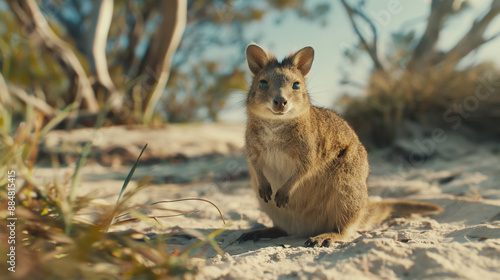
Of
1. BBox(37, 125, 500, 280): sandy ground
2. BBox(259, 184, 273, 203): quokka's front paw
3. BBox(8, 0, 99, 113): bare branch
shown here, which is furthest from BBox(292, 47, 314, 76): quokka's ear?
BBox(8, 0, 99, 113): bare branch

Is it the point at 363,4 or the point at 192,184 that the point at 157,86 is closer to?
the point at 192,184

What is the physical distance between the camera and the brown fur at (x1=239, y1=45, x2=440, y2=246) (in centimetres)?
260

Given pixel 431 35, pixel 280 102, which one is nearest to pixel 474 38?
pixel 431 35

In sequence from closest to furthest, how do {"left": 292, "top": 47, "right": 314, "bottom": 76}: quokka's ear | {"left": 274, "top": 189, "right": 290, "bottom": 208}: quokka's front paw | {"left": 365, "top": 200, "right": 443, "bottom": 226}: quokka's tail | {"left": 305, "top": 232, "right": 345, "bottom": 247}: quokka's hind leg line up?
{"left": 305, "top": 232, "right": 345, "bottom": 247}: quokka's hind leg, {"left": 274, "top": 189, "right": 290, "bottom": 208}: quokka's front paw, {"left": 365, "top": 200, "right": 443, "bottom": 226}: quokka's tail, {"left": 292, "top": 47, "right": 314, "bottom": 76}: quokka's ear

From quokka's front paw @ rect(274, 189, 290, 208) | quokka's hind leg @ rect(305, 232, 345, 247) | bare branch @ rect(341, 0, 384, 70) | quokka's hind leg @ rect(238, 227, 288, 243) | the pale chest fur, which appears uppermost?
bare branch @ rect(341, 0, 384, 70)

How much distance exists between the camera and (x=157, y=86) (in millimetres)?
7965

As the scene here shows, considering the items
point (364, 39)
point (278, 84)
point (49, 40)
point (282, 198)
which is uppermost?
point (364, 39)

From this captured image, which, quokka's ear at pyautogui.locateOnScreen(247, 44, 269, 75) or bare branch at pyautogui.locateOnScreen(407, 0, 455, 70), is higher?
bare branch at pyautogui.locateOnScreen(407, 0, 455, 70)

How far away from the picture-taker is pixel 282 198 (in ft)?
8.48

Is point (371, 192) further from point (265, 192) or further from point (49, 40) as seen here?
point (49, 40)

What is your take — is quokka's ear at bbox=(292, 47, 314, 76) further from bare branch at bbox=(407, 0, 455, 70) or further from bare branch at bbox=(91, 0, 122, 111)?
bare branch at bbox=(407, 0, 455, 70)

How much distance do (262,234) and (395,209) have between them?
1.26m

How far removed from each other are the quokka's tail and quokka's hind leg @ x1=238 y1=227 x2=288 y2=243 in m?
0.76

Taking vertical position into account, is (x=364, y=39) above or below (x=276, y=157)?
above
